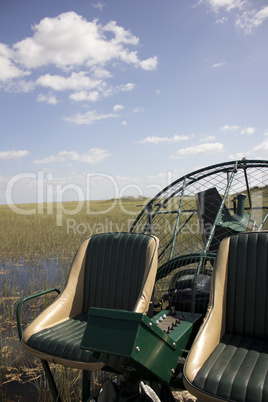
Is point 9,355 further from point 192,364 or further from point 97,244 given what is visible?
point 192,364

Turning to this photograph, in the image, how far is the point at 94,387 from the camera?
11.0 ft

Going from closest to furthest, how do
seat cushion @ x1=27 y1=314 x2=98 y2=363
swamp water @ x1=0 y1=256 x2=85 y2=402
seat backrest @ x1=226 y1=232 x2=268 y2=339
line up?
1. seat cushion @ x1=27 y1=314 x2=98 y2=363
2. seat backrest @ x1=226 y1=232 x2=268 y2=339
3. swamp water @ x1=0 y1=256 x2=85 y2=402

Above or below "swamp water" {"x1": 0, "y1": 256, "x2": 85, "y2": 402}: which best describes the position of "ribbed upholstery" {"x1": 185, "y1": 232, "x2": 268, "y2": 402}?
above

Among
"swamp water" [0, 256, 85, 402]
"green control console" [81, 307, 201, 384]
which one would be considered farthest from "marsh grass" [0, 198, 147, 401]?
"green control console" [81, 307, 201, 384]

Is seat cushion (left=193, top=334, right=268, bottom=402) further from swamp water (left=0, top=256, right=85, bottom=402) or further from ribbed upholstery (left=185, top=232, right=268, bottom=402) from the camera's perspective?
swamp water (left=0, top=256, right=85, bottom=402)

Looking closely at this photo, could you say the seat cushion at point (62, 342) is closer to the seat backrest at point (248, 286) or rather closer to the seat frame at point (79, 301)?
the seat frame at point (79, 301)

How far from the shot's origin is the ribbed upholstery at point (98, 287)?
269 centimetres

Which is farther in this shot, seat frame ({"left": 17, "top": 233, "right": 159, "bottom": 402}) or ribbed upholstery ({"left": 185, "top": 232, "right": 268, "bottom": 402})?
seat frame ({"left": 17, "top": 233, "right": 159, "bottom": 402})

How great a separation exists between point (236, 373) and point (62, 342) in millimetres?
1287

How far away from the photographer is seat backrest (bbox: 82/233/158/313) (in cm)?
308

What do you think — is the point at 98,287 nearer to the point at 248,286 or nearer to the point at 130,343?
the point at 248,286

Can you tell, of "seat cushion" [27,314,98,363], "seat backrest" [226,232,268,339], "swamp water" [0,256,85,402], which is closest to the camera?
"seat cushion" [27,314,98,363]

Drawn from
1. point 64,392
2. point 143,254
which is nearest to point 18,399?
point 64,392

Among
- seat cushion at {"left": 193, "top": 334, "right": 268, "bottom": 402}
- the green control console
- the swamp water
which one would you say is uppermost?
the green control console
